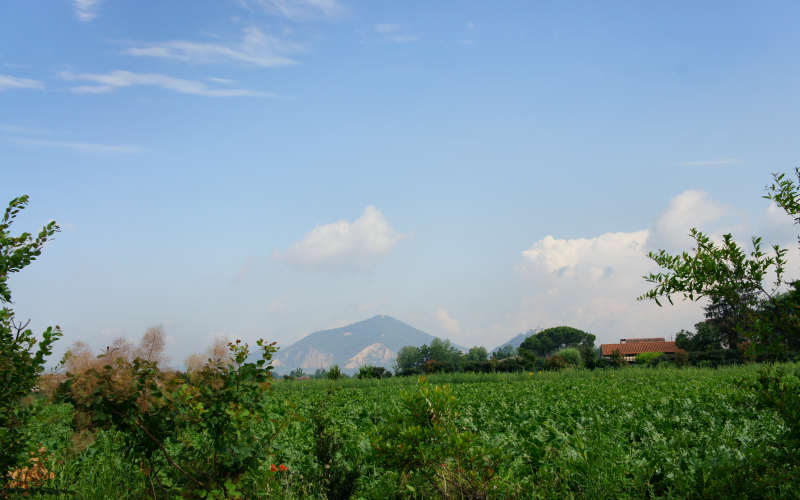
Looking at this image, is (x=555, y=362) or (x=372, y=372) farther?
(x=555, y=362)

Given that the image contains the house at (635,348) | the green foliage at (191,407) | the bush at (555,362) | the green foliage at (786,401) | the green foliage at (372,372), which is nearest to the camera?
the green foliage at (786,401)

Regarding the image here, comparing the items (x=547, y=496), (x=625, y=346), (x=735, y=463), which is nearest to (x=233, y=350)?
(x=547, y=496)

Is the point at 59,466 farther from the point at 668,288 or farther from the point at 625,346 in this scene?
the point at 625,346

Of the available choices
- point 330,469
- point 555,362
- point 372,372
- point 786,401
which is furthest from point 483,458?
point 555,362

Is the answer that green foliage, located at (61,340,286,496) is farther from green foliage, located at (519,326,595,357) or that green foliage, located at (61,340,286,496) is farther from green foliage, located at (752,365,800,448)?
green foliage, located at (519,326,595,357)

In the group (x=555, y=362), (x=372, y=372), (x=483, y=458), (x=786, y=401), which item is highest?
(x=786, y=401)

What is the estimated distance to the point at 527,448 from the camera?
739 cm

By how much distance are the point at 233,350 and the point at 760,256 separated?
4589 millimetres

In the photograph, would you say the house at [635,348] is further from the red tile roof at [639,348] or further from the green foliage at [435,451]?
the green foliage at [435,451]

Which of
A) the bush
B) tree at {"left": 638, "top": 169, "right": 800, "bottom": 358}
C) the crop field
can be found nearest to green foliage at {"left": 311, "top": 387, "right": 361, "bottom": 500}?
the crop field

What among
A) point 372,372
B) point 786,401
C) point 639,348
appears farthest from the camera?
point 639,348

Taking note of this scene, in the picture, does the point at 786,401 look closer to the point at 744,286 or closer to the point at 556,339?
the point at 744,286

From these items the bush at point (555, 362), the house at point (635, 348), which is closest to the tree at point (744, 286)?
the bush at point (555, 362)

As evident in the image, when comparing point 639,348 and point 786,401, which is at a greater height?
point 786,401
